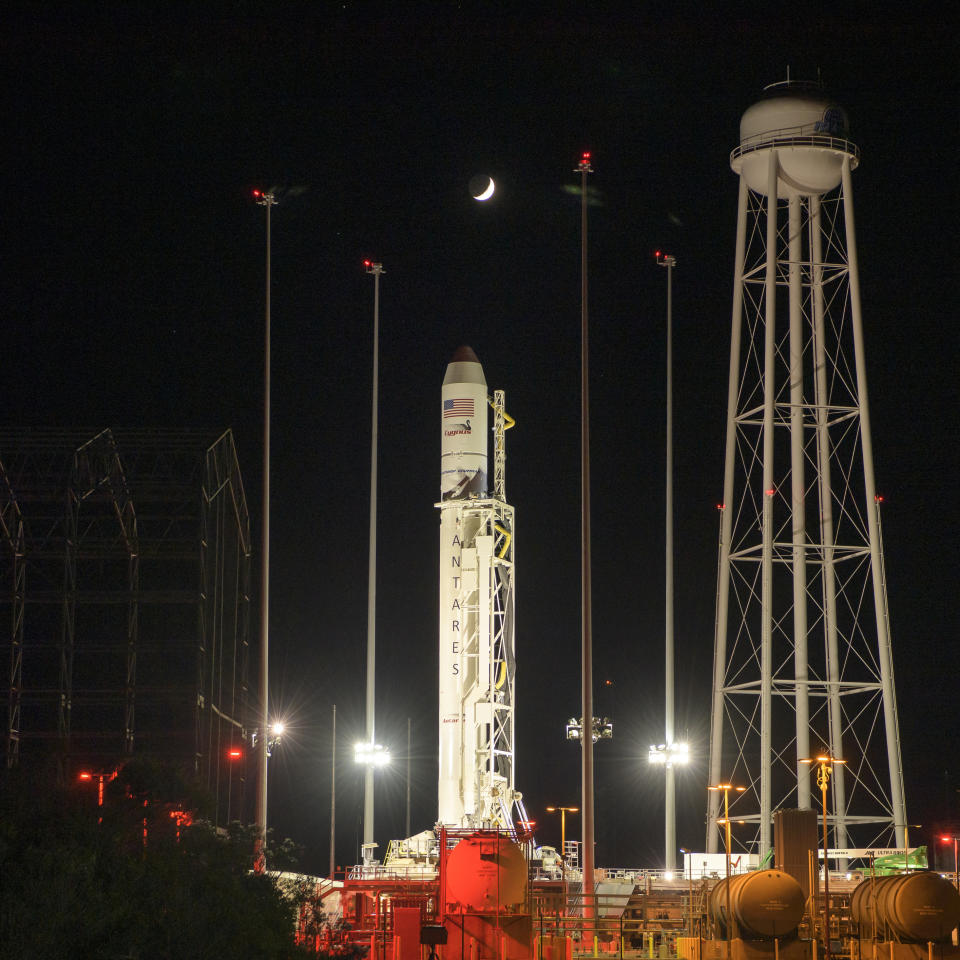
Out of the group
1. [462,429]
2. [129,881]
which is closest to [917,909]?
[129,881]

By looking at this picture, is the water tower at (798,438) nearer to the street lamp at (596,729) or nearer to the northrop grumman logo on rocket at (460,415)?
the street lamp at (596,729)

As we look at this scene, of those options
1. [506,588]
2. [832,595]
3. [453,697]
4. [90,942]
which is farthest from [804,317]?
[90,942]

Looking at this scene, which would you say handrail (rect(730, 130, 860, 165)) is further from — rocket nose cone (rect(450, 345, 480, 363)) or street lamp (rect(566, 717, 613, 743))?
street lamp (rect(566, 717, 613, 743))

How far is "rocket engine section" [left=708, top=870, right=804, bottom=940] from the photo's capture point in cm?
3281

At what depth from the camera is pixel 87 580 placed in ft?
207

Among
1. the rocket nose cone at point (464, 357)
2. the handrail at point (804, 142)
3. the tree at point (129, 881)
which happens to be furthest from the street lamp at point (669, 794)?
the tree at point (129, 881)

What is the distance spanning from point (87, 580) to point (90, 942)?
50507 mm

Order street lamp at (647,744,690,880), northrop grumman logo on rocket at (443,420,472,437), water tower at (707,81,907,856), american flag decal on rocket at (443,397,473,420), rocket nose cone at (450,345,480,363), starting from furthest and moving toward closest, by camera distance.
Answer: rocket nose cone at (450,345,480,363)
american flag decal on rocket at (443,397,473,420)
northrop grumman logo on rocket at (443,420,472,437)
street lamp at (647,744,690,880)
water tower at (707,81,907,856)

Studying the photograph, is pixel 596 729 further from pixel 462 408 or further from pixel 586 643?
pixel 586 643

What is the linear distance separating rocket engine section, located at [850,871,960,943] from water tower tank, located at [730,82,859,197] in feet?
75.1

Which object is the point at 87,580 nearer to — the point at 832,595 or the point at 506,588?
the point at 506,588

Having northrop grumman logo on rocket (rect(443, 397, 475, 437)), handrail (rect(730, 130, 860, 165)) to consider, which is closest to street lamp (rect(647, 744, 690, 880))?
northrop grumman logo on rocket (rect(443, 397, 475, 437))

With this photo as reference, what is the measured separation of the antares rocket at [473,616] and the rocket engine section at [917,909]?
1587cm

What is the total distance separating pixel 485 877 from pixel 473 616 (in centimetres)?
1446
